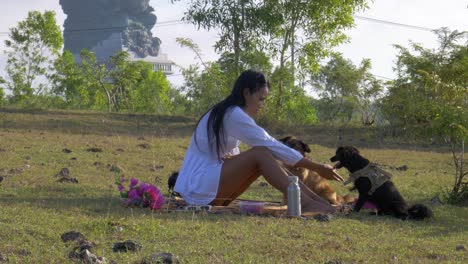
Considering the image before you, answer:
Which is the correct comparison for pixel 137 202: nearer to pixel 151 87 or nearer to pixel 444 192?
pixel 444 192

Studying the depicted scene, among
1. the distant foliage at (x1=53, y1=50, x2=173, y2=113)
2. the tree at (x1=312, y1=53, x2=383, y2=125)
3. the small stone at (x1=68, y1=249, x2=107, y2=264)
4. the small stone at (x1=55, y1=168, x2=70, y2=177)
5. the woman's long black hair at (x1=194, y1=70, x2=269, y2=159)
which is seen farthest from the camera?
the distant foliage at (x1=53, y1=50, x2=173, y2=113)

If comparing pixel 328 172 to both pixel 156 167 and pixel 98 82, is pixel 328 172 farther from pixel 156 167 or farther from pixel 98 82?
pixel 98 82

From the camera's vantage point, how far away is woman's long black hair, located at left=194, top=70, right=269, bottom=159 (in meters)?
7.43

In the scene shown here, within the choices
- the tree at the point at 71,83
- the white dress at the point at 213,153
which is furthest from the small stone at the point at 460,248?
the tree at the point at 71,83

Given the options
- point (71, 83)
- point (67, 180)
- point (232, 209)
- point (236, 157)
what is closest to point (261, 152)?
point (236, 157)

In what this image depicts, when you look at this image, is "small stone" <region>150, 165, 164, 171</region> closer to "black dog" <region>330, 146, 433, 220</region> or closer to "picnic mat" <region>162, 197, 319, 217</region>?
"picnic mat" <region>162, 197, 319, 217</region>

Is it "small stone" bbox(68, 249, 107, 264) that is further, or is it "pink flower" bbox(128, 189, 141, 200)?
"pink flower" bbox(128, 189, 141, 200)

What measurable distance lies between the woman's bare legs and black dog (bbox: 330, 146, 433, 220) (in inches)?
25.5

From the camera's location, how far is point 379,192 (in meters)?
8.05

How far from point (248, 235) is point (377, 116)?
21.6 meters

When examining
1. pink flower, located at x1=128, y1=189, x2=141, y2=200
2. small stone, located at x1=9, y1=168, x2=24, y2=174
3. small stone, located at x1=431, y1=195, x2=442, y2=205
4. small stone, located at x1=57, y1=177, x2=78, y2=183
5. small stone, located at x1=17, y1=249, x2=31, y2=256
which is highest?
pink flower, located at x1=128, y1=189, x2=141, y2=200

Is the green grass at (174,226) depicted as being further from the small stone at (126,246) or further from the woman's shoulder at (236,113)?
the woman's shoulder at (236,113)

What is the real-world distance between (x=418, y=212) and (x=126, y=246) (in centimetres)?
387

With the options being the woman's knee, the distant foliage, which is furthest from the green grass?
the distant foliage
